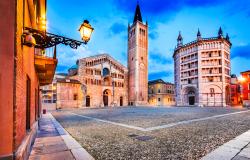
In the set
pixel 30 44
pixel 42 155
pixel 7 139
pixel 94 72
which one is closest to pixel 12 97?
pixel 7 139

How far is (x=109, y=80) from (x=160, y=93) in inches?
1018

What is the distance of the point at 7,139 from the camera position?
2.60m

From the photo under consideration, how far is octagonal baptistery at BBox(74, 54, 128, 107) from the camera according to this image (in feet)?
142

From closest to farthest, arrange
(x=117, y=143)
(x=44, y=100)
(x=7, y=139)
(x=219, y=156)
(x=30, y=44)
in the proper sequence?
(x=7, y=139)
(x=30, y=44)
(x=219, y=156)
(x=117, y=143)
(x=44, y=100)

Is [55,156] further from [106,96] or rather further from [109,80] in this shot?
[106,96]

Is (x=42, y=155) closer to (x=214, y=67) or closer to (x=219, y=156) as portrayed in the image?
(x=219, y=156)

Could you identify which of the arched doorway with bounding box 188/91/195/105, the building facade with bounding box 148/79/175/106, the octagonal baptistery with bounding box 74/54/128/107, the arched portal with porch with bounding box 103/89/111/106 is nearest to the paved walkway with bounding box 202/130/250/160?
the octagonal baptistery with bounding box 74/54/128/107

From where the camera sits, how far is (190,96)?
151 feet

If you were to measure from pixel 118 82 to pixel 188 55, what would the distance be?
23.7m

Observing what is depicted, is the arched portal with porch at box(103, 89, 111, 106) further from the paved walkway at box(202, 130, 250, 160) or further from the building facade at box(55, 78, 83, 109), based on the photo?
the paved walkway at box(202, 130, 250, 160)

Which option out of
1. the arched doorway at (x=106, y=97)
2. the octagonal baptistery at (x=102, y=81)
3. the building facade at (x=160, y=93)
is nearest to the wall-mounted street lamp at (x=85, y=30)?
the octagonal baptistery at (x=102, y=81)

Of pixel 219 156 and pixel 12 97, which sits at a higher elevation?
pixel 12 97

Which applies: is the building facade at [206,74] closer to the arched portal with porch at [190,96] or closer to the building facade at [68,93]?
the arched portal with porch at [190,96]

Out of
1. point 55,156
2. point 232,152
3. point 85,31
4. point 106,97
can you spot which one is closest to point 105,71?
point 106,97
